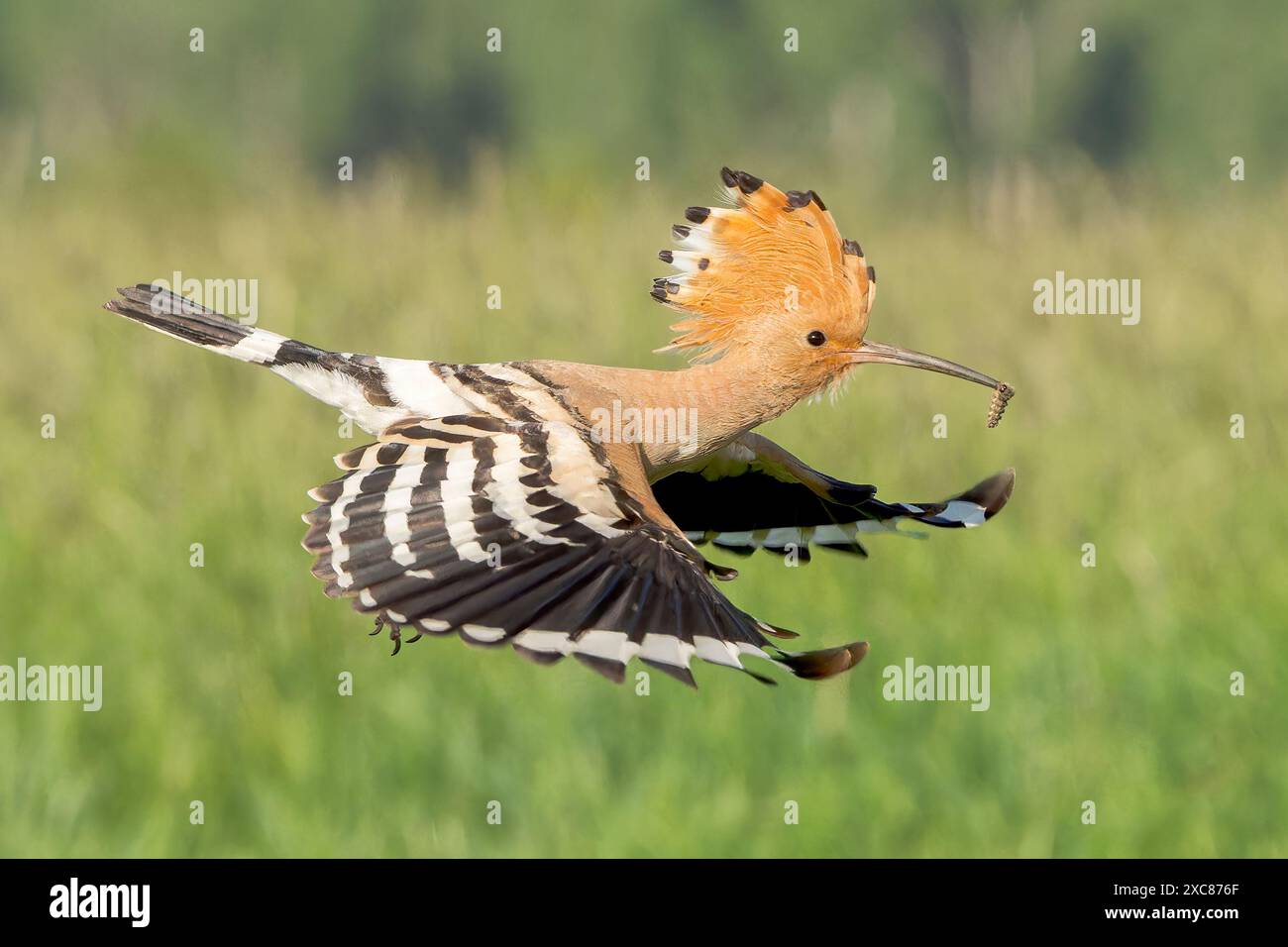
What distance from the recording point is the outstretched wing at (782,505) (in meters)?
3.77

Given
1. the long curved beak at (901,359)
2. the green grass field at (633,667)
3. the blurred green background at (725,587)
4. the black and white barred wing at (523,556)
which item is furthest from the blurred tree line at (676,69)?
the black and white barred wing at (523,556)

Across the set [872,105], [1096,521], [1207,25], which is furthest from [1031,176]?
[1207,25]

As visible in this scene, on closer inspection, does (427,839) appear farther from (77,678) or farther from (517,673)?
(77,678)

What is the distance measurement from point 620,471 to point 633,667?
7.58 ft

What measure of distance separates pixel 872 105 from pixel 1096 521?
17.0 metres

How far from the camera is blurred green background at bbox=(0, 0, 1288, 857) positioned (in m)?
5.56

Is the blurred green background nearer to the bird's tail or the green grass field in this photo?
the green grass field

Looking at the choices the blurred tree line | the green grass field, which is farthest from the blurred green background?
the blurred tree line

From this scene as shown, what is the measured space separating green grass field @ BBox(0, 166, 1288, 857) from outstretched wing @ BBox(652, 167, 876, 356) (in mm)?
2202

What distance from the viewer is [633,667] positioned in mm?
5414

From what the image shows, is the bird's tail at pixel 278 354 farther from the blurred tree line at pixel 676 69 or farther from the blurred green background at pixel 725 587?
the blurred tree line at pixel 676 69

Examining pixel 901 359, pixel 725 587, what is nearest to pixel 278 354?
pixel 901 359

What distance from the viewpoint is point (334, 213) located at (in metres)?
8.02

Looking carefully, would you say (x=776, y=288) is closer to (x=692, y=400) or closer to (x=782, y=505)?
(x=692, y=400)
